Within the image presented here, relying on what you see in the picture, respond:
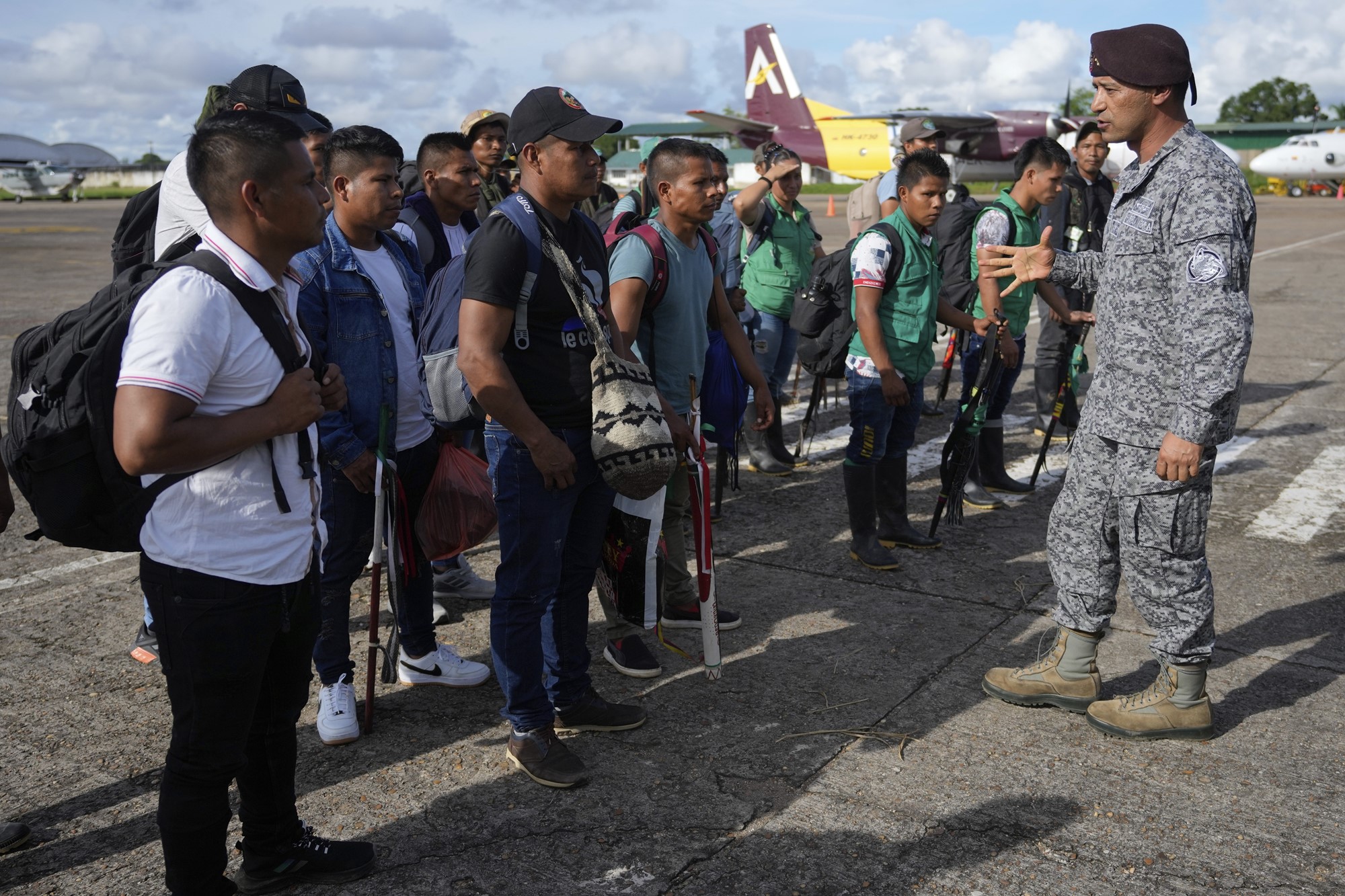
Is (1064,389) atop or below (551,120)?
below

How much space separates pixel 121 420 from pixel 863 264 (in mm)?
3760

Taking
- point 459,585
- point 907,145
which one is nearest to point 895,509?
point 459,585

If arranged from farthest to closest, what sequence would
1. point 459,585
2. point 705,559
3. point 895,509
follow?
point 895,509, point 459,585, point 705,559

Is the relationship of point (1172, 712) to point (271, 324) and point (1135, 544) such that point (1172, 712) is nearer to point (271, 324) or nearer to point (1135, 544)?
point (1135, 544)

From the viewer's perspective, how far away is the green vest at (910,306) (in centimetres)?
527

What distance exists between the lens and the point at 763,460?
7.18m

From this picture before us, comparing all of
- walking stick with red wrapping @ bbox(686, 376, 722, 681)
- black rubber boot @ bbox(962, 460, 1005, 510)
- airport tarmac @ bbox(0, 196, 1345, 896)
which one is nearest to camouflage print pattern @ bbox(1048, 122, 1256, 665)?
airport tarmac @ bbox(0, 196, 1345, 896)

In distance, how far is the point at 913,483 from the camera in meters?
7.00

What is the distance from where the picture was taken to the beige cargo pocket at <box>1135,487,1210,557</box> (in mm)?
3492

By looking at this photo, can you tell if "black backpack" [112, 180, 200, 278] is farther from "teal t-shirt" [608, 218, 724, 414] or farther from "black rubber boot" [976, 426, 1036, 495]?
"black rubber boot" [976, 426, 1036, 495]

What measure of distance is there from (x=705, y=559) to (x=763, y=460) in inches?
133

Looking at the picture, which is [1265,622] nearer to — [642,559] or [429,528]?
[642,559]

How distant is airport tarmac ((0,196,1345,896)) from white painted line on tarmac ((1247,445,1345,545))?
0.45 feet

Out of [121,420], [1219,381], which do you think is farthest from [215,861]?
[1219,381]
